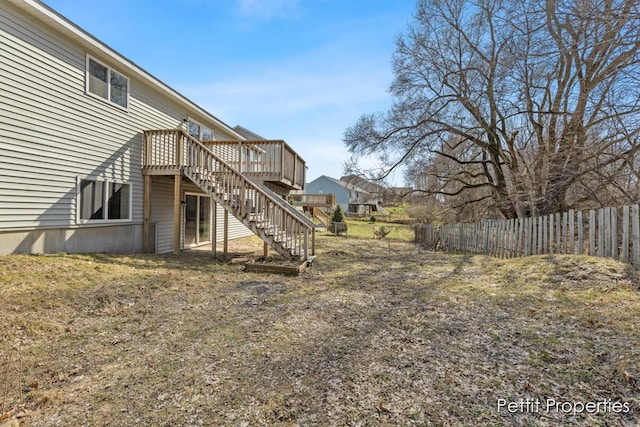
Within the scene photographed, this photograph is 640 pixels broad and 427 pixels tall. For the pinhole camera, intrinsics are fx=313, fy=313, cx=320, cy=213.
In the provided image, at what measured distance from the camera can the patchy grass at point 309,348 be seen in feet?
8.11

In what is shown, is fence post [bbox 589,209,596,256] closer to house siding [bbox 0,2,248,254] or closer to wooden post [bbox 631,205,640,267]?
wooden post [bbox 631,205,640,267]

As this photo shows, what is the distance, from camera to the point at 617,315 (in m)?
4.10

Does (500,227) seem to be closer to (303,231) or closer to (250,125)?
(303,231)

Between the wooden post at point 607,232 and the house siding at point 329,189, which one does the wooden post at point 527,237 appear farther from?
the house siding at point 329,189

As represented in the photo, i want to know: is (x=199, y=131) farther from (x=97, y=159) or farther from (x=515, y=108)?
(x=515, y=108)

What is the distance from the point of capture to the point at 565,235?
7.69m

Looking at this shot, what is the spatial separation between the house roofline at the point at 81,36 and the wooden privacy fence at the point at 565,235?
11.8 meters

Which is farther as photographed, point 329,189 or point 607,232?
point 329,189

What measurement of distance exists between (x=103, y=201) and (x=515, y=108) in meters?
14.1

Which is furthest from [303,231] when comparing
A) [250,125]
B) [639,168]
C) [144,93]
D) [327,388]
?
[250,125]

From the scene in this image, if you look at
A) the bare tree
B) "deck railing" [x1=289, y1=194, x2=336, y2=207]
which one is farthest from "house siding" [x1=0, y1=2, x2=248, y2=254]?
"deck railing" [x1=289, y1=194, x2=336, y2=207]

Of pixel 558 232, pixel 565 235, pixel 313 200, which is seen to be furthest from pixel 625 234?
pixel 313 200

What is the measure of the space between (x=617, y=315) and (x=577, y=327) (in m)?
0.71

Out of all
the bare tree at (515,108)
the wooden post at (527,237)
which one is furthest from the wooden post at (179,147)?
the wooden post at (527,237)
